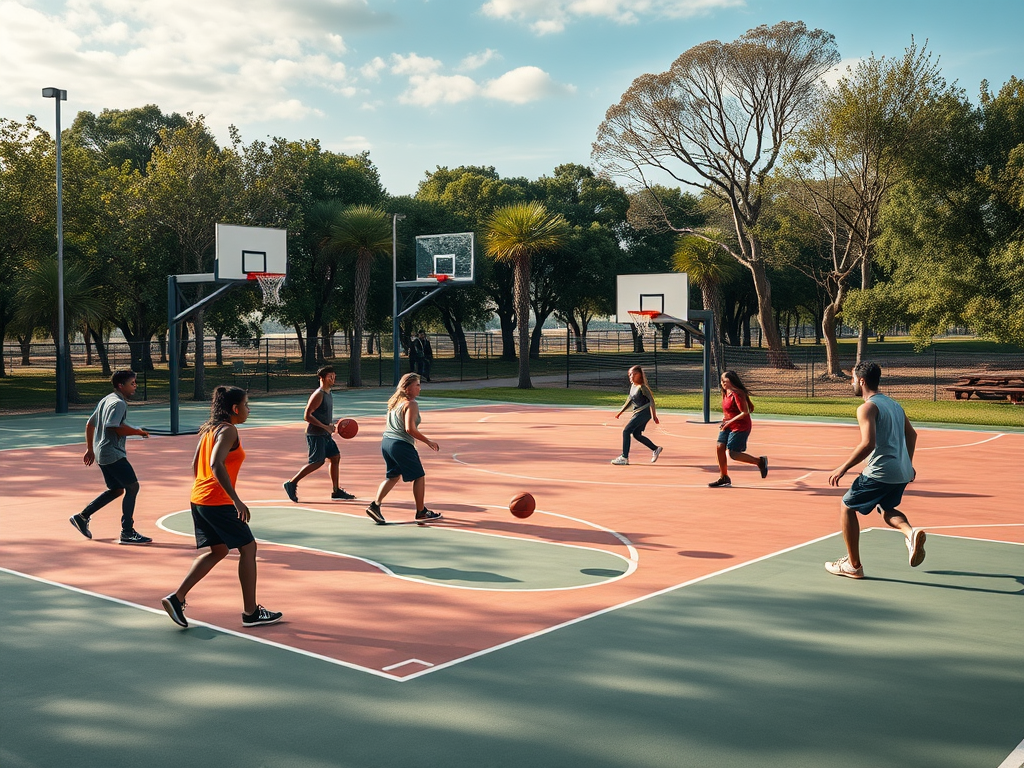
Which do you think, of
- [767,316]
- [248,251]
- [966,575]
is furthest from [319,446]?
[767,316]

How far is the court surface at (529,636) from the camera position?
585 centimetres

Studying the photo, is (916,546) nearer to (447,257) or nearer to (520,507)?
(520,507)

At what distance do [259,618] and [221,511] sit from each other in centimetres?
93

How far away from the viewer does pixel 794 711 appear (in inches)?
247

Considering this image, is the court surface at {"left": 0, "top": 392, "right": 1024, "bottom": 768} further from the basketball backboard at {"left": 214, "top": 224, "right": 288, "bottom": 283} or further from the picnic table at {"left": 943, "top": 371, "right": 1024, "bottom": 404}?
the picnic table at {"left": 943, "top": 371, "right": 1024, "bottom": 404}

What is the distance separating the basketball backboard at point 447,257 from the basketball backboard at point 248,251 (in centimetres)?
1043

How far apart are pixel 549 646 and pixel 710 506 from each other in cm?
678

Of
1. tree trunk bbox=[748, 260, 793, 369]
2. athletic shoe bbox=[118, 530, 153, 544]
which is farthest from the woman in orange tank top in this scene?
tree trunk bbox=[748, 260, 793, 369]

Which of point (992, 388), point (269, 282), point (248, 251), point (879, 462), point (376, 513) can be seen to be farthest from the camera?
point (269, 282)

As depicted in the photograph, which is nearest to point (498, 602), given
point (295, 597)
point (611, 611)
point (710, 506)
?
point (611, 611)

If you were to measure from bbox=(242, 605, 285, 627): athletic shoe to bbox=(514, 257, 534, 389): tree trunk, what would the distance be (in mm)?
31302

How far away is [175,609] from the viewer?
7945mm

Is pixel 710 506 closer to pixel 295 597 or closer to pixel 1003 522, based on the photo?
pixel 1003 522

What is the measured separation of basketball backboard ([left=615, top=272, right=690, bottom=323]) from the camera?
106 ft
